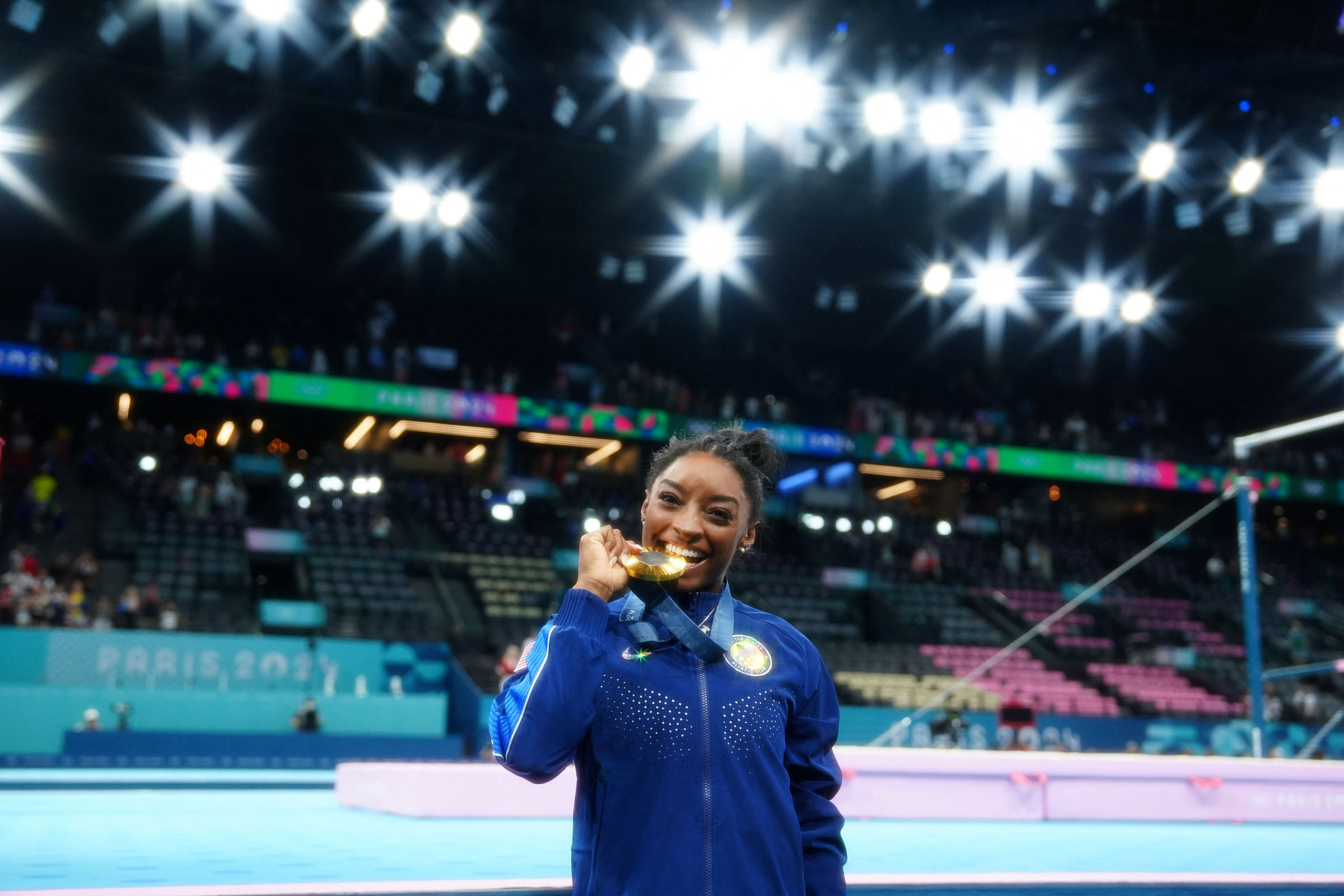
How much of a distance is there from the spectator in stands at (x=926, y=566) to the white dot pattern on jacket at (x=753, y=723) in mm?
22817

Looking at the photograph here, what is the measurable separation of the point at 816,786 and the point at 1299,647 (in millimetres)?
24337

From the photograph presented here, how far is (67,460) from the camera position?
71.9 feet

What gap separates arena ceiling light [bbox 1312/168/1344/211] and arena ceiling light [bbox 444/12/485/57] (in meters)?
14.6

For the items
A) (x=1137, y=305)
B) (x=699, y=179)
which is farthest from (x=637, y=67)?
(x=1137, y=305)


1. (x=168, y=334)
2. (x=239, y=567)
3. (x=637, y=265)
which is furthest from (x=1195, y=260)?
(x=168, y=334)

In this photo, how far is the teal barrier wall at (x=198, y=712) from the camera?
12.9m

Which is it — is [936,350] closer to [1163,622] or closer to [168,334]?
[1163,622]

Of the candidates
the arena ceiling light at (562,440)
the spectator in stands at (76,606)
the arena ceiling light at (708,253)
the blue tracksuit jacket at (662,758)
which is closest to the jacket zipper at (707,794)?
the blue tracksuit jacket at (662,758)

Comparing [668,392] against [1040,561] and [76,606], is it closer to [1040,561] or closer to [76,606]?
[1040,561]

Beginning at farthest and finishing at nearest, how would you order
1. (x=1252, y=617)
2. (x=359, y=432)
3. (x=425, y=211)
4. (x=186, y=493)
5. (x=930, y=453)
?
(x=359, y=432)
(x=930, y=453)
(x=425, y=211)
(x=186, y=493)
(x=1252, y=617)

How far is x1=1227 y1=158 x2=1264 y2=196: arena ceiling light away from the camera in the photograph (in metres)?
Answer: 17.7

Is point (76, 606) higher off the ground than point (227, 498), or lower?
lower

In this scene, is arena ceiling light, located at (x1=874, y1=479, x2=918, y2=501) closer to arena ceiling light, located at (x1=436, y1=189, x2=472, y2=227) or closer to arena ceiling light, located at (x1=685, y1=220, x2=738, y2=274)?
arena ceiling light, located at (x1=685, y1=220, x2=738, y2=274)

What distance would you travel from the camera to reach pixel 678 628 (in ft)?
6.37
